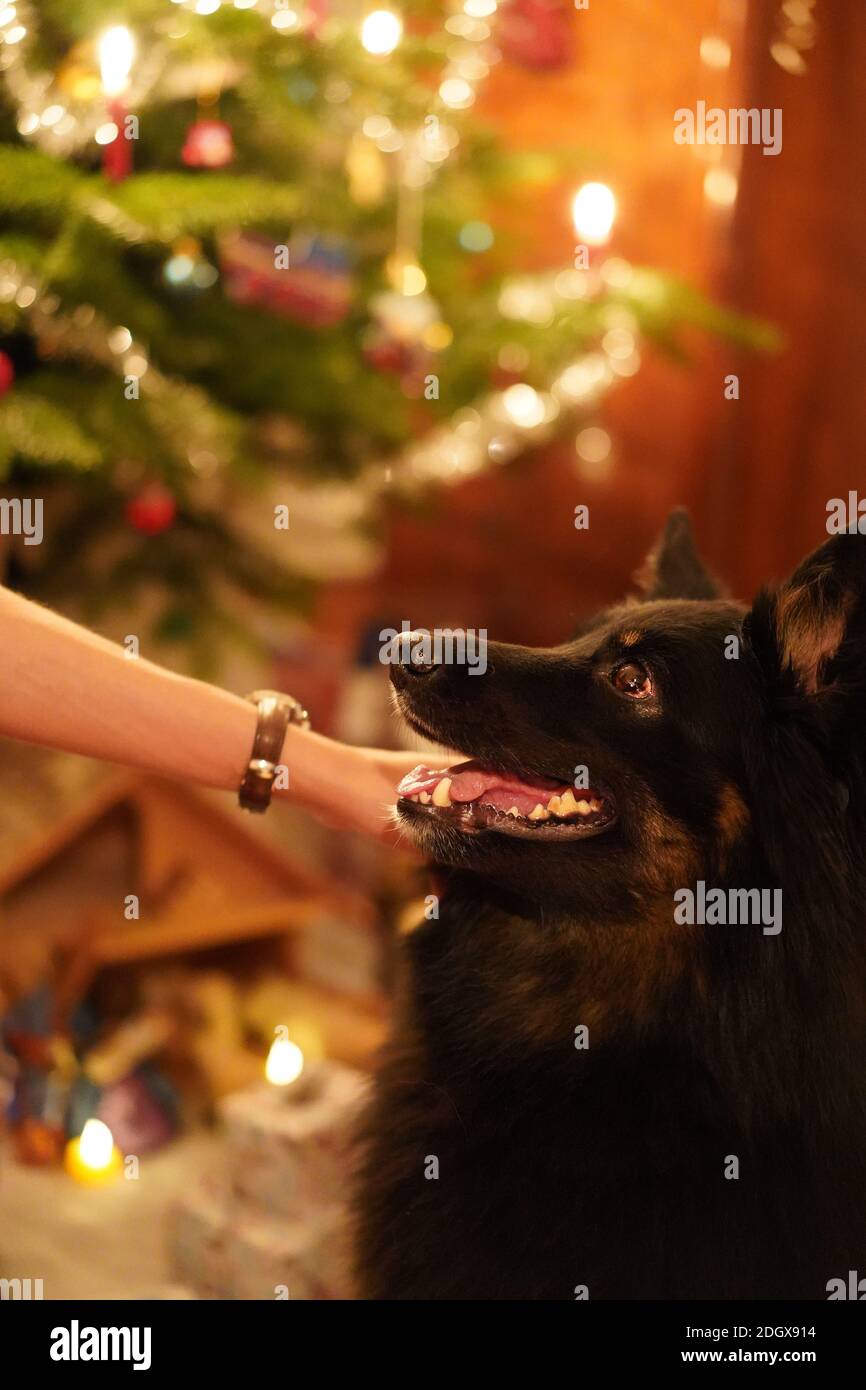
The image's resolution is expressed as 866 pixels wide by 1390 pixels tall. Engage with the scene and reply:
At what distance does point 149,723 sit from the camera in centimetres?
135

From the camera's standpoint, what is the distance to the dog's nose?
4.17ft

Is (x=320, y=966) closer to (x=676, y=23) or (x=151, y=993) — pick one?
(x=151, y=993)

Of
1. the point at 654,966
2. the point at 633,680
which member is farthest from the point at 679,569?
the point at 654,966

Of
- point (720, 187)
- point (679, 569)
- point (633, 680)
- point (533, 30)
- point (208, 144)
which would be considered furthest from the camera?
point (720, 187)

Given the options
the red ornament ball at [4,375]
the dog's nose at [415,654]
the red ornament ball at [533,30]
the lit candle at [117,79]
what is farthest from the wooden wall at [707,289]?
the dog's nose at [415,654]

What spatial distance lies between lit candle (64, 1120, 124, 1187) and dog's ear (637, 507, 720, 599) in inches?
54.7

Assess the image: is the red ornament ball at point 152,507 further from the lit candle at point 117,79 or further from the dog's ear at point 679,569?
the dog's ear at point 679,569

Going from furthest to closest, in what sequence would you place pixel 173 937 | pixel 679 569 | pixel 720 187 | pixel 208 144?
1. pixel 720 187
2. pixel 173 937
3. pixel 208 144
4. pixel 679 569

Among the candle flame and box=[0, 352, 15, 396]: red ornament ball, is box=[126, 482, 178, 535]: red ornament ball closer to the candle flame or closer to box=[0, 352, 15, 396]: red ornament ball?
box=[0, 352, 15, 396]: red ornament ball

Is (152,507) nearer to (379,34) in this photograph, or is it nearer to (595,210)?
(379,34)

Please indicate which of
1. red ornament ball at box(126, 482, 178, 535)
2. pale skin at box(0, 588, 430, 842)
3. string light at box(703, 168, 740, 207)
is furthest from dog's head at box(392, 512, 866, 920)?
string light at box(703, 168, 740, 207)

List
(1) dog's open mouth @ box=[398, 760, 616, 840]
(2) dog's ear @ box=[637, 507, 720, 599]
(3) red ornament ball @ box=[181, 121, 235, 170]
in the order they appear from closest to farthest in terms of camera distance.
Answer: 1. (1) dog's open mouth @ box=[398, 760, 616, 840]
2. (2) dog's ear @ box=[637, 507, 720, 599]
3. (3) red ornament ball @ box=[181, 121, 235, 170]

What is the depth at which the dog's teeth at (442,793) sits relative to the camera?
131 cm

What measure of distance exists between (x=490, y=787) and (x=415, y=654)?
19 centimetres
